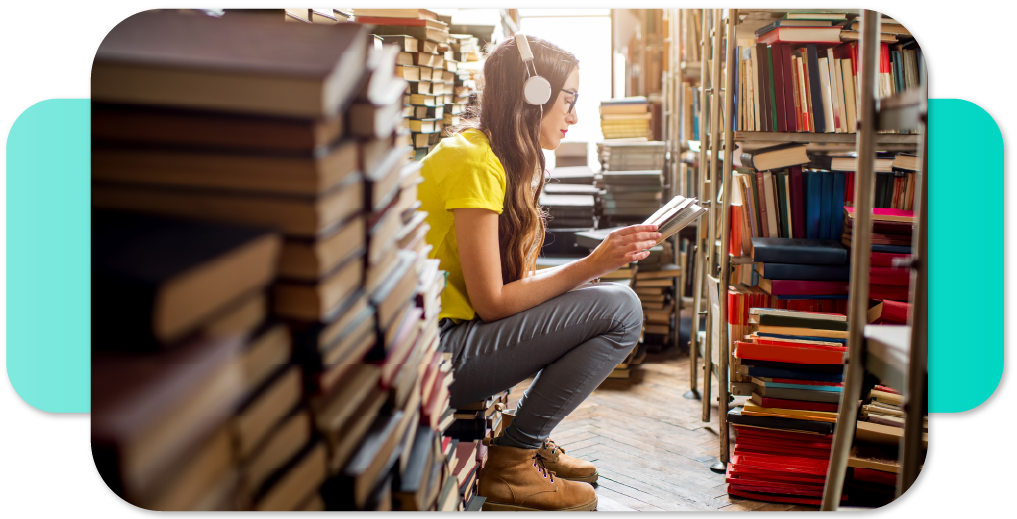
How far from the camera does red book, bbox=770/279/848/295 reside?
1.78 metres

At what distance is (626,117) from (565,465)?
2.29m

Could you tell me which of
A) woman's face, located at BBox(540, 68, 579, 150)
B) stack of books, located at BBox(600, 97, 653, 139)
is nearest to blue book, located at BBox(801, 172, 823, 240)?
woman's face, located at BBox(540, 68, 579, 150)

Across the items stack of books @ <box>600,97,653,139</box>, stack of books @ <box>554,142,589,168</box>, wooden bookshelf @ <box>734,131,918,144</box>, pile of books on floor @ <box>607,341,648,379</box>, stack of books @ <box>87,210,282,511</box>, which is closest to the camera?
stack of books @ <box>87,210,282,511</box>

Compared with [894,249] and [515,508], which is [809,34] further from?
[515,508]

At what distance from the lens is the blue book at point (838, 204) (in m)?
1.85

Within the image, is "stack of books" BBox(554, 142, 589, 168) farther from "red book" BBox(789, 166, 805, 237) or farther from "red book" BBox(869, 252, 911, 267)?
"red book" BBox(869, 252, 911, 267)

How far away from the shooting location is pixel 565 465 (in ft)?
5.87

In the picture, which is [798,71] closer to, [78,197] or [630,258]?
[630,258]

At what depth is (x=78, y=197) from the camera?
1.17 meters

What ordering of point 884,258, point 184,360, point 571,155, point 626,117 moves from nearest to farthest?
1. point 184,360
2. point 884,258
3. point 626,117
4. point 571,155

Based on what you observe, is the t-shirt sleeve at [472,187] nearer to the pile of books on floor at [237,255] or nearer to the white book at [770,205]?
the pile of books on floor at [237,255]

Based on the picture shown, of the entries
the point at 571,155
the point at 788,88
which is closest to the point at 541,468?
the point at 788,88

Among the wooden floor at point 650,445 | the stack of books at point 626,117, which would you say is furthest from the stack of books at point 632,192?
the wooden floor at point 650,445

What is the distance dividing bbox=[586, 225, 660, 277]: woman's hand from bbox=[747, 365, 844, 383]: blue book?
476mm
